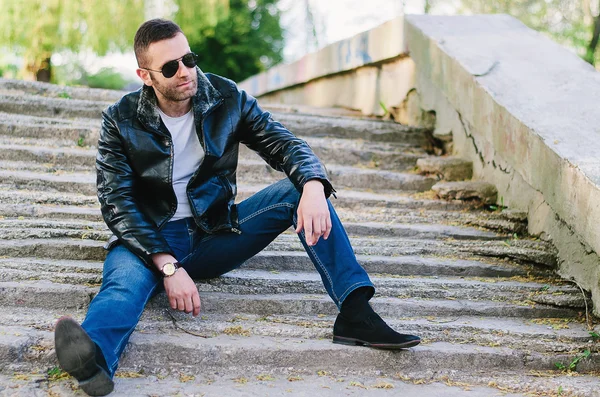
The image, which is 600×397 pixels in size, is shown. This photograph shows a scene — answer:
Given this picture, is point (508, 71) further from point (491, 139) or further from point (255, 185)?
point (255, 185)

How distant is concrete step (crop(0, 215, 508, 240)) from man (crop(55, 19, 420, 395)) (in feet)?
2.00

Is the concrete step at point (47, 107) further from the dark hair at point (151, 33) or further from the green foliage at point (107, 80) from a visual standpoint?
the green foliage at point (107, 80)

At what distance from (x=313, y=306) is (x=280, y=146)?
2.17 ft

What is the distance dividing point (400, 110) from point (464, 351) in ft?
10.5

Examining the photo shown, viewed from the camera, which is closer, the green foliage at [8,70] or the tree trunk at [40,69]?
the tree trunk at [40,69]

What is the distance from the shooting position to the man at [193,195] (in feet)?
7.93

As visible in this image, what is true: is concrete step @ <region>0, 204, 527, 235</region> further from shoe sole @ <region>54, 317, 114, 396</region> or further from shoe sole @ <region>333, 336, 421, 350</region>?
shoe sole @ <region>54, 317, 114, 396</region>

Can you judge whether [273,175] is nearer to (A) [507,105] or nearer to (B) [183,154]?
(A) [507,105]

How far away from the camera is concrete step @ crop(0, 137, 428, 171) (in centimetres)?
404

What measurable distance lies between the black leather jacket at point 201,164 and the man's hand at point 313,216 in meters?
0.09

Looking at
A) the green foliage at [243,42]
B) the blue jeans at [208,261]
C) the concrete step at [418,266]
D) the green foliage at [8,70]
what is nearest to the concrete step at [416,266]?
the concrete step at [418,266]

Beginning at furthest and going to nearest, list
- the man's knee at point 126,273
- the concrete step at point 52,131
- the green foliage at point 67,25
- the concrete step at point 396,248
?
the green foliage at point 67,25 → the concrete step at point 52,131 → the concrete step at point 396,248 → the man's knee at point 126,273

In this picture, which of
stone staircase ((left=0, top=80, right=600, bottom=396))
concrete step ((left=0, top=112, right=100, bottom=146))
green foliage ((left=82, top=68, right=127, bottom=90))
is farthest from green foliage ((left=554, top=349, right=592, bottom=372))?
green foliage ((left=82, top=68, right=127, bottom=90))

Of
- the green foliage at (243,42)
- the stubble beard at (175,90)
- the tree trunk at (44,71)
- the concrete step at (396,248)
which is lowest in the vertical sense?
the concrete step at (396,248)
